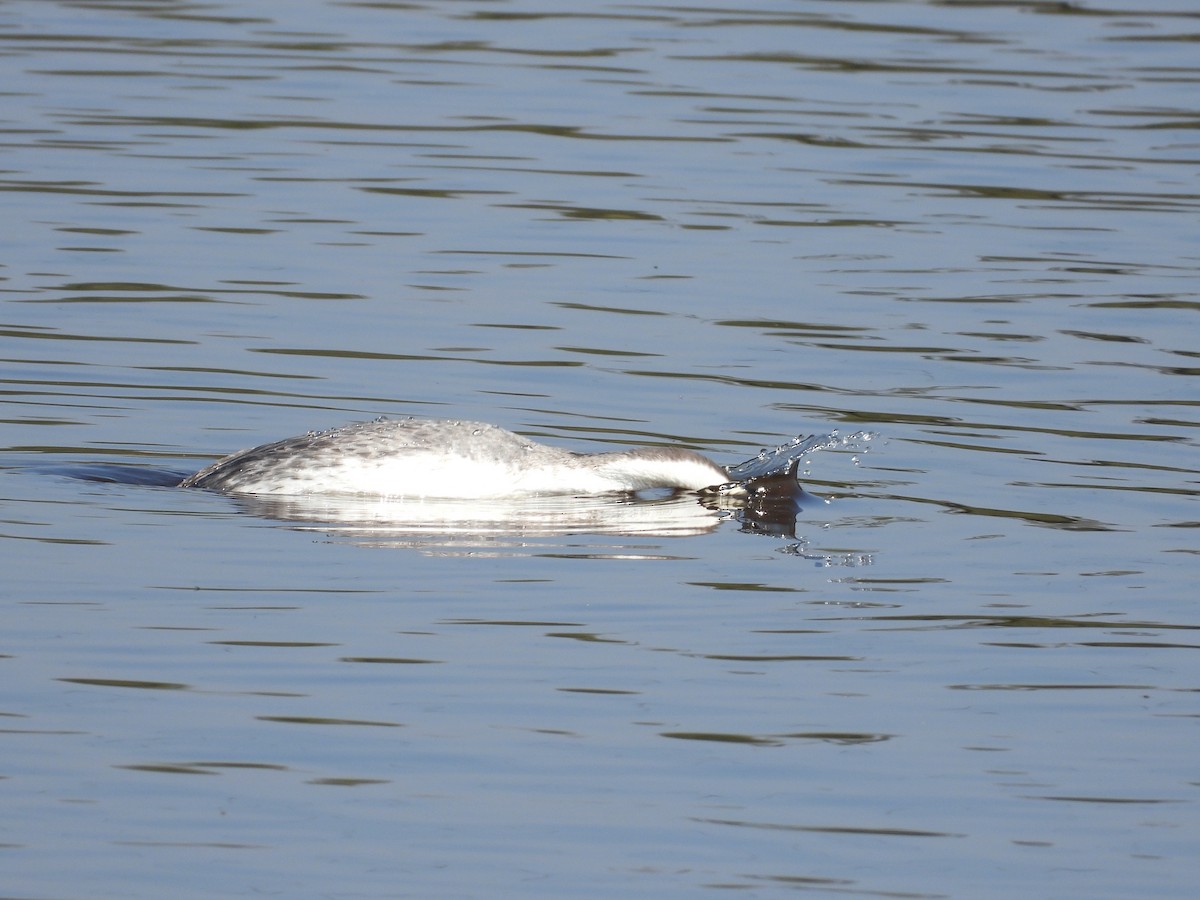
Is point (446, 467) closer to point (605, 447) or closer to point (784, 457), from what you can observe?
point (605, 447)

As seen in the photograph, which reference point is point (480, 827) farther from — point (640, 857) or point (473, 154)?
point (473, 154)

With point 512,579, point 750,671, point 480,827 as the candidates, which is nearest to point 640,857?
point 480,827

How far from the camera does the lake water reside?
6.53 m

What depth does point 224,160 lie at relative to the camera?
18516 millimetres

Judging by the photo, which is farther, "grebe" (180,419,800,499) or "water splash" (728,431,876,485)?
"water splash" (728,431,876,485)

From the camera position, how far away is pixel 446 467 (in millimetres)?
10586

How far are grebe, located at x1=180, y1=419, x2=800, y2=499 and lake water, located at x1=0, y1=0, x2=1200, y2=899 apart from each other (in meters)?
0.20

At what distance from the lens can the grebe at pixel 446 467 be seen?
10.5 meters

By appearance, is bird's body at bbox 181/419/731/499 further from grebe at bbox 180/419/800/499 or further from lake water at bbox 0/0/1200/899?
lake water at bbox 0/0/1200/899

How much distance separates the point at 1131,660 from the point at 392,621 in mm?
2817

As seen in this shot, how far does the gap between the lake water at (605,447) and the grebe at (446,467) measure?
8.0 inches

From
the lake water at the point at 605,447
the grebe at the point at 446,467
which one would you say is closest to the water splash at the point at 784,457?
the grebe at the point at 446,467

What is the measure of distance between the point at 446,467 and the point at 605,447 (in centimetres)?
129

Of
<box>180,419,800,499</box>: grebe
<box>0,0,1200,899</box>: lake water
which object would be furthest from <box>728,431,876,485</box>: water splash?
<box>0,0,1200,899</box>: lake water
